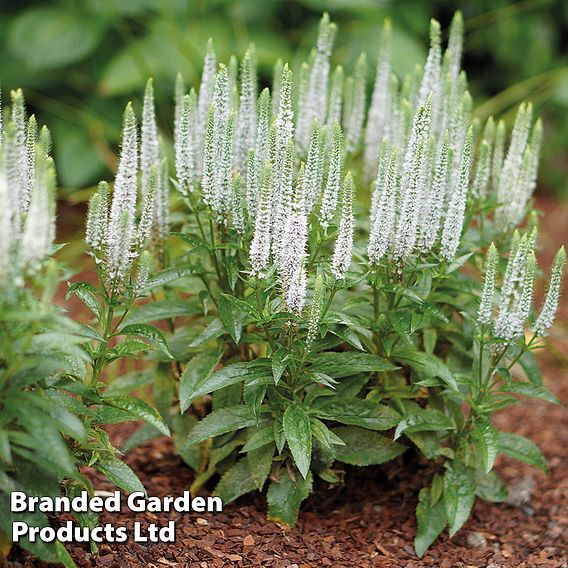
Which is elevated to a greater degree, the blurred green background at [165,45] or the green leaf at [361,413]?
the blurred green background at [165,45]

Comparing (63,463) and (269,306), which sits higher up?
(269,306)

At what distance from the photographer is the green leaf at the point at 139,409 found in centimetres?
320

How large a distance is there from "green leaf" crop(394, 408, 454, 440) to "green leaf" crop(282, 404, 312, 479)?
49 cm

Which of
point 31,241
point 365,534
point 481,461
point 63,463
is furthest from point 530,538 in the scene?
point 31,241

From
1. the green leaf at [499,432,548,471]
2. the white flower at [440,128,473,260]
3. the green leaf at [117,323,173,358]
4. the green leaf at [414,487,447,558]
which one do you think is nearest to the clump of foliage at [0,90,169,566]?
the green leaf at [117,323,173,358]

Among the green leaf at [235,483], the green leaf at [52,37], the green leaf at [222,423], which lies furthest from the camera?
the green leaf at [52,37]

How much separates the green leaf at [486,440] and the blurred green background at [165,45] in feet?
13.8

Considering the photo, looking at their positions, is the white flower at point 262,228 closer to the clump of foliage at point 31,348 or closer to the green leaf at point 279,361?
the green leaf at point 279,361

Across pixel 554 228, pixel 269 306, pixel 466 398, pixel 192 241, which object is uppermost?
pixel 554 228

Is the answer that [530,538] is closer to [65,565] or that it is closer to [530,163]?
[530,163]

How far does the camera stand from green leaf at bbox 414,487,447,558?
148 inches

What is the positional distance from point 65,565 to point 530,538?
219 cm

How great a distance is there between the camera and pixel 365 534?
3895 millimetres

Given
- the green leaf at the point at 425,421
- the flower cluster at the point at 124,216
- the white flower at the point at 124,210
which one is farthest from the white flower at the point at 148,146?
the green leaf at the point at 425,421
